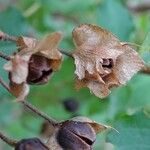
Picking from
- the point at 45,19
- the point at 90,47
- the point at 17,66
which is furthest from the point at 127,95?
the point at 17,66

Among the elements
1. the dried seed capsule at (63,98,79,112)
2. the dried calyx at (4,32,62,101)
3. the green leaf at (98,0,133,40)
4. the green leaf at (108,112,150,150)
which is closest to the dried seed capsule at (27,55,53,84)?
the dried calyx at (4,32,62,101)

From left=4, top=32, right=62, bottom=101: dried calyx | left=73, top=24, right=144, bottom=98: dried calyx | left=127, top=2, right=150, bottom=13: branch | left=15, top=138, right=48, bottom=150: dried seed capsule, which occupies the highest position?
left=4, top=32, right=62, bottom=101: dried calyx

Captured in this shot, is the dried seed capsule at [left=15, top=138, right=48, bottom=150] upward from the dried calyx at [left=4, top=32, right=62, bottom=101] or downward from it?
downward

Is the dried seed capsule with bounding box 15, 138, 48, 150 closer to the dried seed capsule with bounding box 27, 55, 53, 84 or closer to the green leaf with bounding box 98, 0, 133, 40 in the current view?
the dried seed capsule with bounding box 27, 55, 53, 84

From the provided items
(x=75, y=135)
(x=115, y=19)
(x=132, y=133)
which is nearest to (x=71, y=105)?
(x=115, y=19)

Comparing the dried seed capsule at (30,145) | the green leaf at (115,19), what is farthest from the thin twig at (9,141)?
the green leaf at (115,19)

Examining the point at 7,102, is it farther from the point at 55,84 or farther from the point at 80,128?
the point at 80,128
